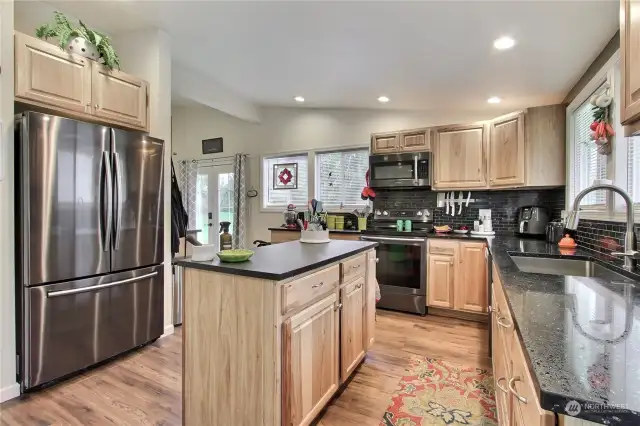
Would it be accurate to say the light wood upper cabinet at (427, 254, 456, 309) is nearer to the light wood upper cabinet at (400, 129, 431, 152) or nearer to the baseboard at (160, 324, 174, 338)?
the light wood upper cabinet at (400, 129, 431, 152)

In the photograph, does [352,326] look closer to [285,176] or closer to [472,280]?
[472,280]

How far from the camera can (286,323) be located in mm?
1470

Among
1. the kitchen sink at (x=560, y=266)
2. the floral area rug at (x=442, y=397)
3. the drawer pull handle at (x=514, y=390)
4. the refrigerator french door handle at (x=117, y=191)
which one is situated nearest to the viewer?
the drawer pull handle at (x=514, y=390)

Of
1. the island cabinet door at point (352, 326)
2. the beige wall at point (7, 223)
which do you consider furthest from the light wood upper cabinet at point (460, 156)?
the beige wall at point (7, 223)

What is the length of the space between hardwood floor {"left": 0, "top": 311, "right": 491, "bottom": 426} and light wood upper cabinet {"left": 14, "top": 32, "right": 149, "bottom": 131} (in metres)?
1.96

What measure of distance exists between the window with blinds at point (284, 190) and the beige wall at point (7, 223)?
358 centimetres

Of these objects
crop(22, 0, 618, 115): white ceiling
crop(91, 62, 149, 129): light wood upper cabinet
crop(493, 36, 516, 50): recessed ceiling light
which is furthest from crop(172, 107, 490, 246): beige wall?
crop(91, 62, 149, 129): light wood upper cabinet

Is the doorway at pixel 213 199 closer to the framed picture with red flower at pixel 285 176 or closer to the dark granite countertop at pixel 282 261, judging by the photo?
the framed picture with red flower at pixel 285 176

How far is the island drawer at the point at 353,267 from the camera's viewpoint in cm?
207

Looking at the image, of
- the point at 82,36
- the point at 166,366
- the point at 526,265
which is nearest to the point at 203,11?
the point at 82,36

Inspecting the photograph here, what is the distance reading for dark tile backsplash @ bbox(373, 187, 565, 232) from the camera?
140 inches

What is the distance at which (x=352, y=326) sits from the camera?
2195 millimetres

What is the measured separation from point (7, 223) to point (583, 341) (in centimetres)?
290

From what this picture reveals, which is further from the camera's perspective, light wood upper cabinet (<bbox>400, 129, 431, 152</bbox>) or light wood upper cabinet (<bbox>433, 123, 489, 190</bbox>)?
light wood upper cabinet (<bbox>400, 129, 431, 152</bbox>)
